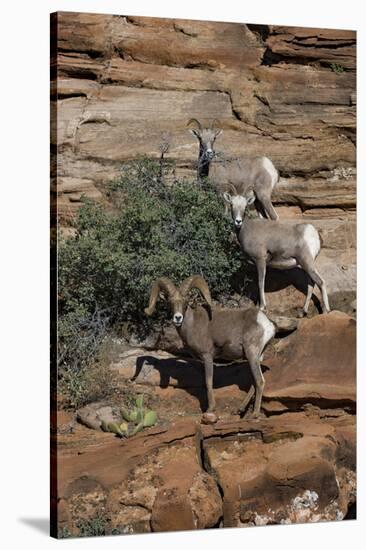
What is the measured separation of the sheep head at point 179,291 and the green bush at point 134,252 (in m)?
0.10

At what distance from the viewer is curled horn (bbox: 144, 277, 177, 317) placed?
47.6 feet

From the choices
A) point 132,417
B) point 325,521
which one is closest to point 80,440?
point 132,417

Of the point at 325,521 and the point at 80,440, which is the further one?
the point at 325,521

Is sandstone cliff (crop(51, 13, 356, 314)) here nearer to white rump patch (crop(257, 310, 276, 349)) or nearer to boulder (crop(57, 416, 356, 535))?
white rump patch (crop(257, 310, 276, 349))

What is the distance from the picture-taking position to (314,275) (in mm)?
15461

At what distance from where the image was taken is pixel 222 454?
584 inches

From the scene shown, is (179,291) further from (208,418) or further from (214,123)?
(214,123)

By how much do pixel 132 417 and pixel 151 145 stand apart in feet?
7.80

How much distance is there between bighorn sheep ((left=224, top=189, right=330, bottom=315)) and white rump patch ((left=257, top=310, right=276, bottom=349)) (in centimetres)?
16

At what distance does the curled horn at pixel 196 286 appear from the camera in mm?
14664

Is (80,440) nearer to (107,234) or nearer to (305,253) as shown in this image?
(107,234)

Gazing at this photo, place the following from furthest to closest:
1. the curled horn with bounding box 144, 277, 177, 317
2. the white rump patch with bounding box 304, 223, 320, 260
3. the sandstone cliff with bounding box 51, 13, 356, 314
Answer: the white rump patch with bounding box 304, 223, 320, 260, the curled horn with bounding box 144, 277, 177, 317, the sandstone cliff with bounding box 51, 13, 356, 314

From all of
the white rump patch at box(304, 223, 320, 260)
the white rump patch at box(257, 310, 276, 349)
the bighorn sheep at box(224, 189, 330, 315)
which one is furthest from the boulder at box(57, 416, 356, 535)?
the white rump patch at box(304, 223, 320, 260)

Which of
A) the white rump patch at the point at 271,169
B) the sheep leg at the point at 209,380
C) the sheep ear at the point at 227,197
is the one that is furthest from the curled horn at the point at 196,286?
the white rump patch at the point at 271,169
